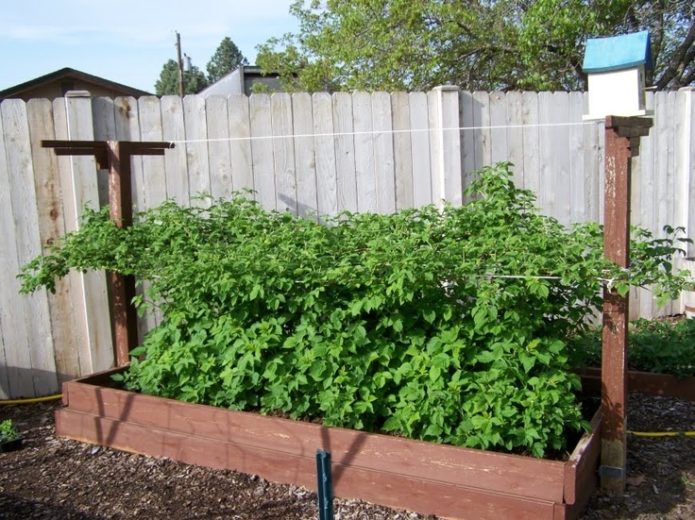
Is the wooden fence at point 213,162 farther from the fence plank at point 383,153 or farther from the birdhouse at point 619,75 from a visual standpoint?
the birdhouse at point 619,75

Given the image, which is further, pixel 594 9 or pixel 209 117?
pixel 594 9

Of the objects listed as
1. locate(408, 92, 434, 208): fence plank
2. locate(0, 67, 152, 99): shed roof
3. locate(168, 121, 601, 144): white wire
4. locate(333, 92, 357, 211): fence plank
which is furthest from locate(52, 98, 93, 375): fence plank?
locate(0, 67, 152, 99): shed roof

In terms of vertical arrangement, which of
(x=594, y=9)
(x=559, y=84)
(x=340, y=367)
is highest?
(x=594, y=9)

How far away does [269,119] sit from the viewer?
15.8ft

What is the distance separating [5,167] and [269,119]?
1748 millimetres

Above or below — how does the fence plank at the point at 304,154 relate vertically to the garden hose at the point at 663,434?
above

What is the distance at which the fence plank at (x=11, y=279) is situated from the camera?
Result: 455 cm

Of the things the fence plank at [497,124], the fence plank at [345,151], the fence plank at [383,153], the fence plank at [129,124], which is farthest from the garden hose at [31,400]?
the fence plank at [497,124]

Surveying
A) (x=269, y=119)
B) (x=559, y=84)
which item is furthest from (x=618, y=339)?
(x=559, y=84)

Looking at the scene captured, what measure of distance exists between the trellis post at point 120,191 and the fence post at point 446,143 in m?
1.88

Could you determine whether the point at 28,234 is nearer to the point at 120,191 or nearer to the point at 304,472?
the point at 120,191

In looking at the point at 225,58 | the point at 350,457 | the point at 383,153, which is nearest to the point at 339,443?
the point at 350,457

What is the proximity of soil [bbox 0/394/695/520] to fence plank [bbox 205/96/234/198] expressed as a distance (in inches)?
74.5

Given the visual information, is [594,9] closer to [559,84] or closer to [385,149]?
[559,84]
